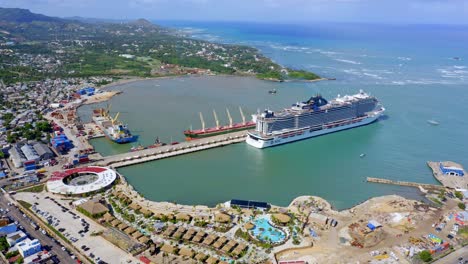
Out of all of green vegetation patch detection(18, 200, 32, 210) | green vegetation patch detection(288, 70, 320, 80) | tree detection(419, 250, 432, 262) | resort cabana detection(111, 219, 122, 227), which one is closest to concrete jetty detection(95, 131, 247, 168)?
green vegetation patch detection(18, 200, 32, 210)

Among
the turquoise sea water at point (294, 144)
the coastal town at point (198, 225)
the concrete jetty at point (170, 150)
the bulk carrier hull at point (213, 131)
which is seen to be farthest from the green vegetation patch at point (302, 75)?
the coastal town at point (198, 225)

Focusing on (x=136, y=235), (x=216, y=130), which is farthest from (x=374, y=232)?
(x=216, y=130)

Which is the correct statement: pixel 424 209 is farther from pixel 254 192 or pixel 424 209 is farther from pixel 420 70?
pixel 420 70

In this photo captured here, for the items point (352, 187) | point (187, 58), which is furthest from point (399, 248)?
point (187, 58)

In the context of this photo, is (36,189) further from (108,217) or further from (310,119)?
(310,119)

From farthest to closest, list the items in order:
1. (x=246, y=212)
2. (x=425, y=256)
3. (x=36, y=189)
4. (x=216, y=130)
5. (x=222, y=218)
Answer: (x=216, y=130)
(x=36, y=189)
(x=246, y=212)
(x=222, y=218)
(x=425, y=256)

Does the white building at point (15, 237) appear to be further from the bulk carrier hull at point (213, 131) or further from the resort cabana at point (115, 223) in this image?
the bulk carrier hull at point (213, 131)
